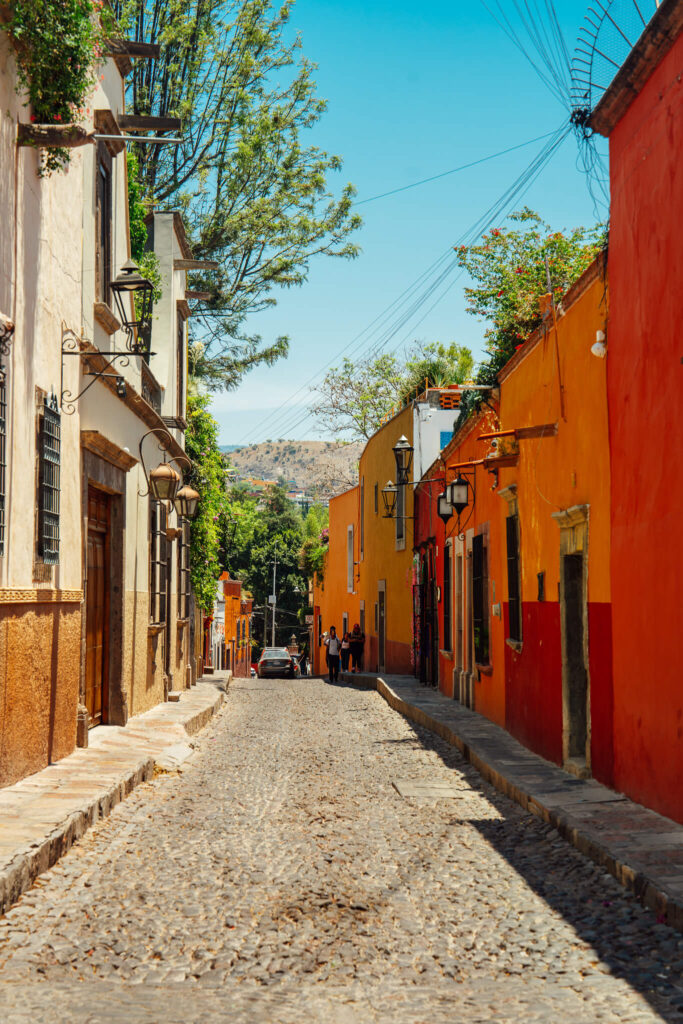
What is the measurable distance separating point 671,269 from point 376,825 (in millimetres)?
A: 4283

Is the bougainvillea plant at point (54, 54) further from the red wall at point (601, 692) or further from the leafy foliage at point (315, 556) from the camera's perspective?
the leafy foliage at point (315, 556)

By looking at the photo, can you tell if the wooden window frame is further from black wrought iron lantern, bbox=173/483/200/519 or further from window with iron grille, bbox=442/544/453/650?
window with iron grille, bbox=442/544/453/650

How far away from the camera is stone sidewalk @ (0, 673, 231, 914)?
590cm

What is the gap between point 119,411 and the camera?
13.2 meters

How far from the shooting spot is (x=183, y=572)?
826 inches

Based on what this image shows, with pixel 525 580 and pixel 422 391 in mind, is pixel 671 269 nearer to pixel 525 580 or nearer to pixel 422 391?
pixel 525 580

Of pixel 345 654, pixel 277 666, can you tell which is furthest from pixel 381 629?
pixel 277 666

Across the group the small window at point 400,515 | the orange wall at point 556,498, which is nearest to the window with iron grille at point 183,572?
the small window at point 400,515

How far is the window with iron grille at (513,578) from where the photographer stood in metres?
12.9

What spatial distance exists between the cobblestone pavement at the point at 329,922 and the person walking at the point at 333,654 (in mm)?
20311

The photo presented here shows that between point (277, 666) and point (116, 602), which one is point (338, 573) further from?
point (116, 602)

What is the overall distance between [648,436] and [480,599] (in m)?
8.37

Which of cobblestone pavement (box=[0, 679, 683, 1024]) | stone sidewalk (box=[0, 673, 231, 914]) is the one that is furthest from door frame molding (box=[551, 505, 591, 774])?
stone sidewalk (box=[0, 673, 231, 914])

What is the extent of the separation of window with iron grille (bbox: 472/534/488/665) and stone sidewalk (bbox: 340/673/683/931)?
5.89 feet
